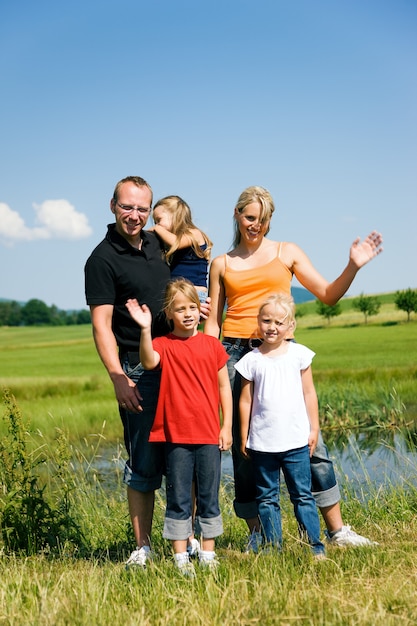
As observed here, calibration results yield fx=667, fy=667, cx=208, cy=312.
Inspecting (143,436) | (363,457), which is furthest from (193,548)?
(363,457)

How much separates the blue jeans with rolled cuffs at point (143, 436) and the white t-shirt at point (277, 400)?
0.56 metres

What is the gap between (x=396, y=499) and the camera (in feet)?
20.0

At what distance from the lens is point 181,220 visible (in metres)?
4.45

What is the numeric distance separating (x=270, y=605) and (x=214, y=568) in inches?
25.1

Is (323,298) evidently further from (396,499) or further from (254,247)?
(396,499)

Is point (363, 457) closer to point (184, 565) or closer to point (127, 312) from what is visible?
point (184, 565)

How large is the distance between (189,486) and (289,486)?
640 millimetres

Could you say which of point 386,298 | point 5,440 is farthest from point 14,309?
point 5,440

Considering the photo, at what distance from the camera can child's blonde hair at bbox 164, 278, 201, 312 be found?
3924 mm

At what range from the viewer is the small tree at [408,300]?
52469 mm

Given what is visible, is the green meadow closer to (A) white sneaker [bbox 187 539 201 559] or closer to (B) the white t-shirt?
(A) white sneaker [bbox 187 539 201 559]

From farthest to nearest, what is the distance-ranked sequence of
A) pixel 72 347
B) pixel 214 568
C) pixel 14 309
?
1. pixel 14 309
2. pixel 72 347
3. pixel 214 568

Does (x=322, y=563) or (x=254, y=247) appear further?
(x=254, y=247)

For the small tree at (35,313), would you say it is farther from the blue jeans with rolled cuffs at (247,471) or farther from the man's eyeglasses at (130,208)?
the man's eyeglasses at (130,208)
